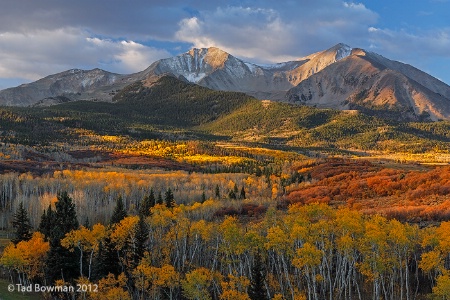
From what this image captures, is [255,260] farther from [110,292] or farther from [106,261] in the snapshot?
[106,261]

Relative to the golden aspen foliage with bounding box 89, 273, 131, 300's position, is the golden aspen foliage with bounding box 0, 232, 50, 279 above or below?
above

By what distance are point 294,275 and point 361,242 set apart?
15208 mm

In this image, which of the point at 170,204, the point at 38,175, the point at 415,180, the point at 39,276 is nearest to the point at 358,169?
the point at 415,180

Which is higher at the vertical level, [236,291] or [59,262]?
[59,262]

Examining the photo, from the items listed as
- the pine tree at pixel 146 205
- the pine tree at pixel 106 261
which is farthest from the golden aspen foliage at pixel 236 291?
the pine tree at pixel 146 205

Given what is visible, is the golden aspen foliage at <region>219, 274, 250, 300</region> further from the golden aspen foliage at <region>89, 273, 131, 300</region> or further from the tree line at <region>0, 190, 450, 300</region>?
the golden aspen foliage at <region>89, 273, 131, 300</region>

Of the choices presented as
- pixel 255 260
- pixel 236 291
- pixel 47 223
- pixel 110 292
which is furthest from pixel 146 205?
pixel 236 291

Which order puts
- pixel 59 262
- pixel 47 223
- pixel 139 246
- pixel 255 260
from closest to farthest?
pixel 255 260 → pixel 59 262 → pixel 139 246 → pixel 47 223

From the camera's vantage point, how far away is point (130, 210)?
13312 cm

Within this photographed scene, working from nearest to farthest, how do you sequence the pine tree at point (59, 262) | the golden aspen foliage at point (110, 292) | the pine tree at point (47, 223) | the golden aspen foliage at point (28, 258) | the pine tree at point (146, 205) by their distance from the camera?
1. the golden aspen foliage at point (110, 292)
2. the golden aspen foliage at point (28, 258)
3. the pine tree at point (59, 262)
4. the pine tree at point (47, 223)
5. the pine tree at point (146, 205)

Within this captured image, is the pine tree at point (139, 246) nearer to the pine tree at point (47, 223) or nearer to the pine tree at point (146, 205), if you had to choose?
the pine tree at point (47, 223)

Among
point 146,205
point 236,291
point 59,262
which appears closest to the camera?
point 236,291

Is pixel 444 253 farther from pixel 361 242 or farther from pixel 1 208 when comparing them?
pixel 1 208

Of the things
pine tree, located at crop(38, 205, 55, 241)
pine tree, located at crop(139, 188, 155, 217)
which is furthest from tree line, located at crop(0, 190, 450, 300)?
pine tree, located at crop(139, 188, 155, 217)
